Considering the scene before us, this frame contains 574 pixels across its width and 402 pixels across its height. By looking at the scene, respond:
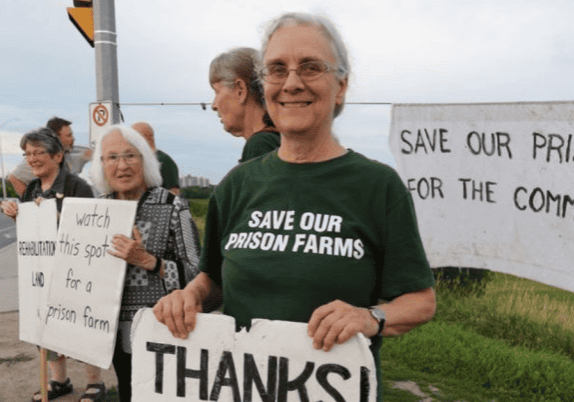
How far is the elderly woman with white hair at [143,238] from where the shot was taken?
107 inches

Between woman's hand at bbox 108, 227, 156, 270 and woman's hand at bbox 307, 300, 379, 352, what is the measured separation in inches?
63.2

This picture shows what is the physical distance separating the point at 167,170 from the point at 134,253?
2190 mm

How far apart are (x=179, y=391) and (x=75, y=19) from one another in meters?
6.41

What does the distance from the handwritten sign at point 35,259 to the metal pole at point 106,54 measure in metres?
2.72

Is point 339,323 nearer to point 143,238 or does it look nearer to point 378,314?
point 378,314

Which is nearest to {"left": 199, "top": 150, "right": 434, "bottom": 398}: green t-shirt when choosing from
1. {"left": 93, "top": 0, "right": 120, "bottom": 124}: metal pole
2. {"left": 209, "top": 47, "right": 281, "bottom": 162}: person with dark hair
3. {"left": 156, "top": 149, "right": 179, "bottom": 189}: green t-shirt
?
{"left": 209, "top": 47, "right": 281, "bottom": 162}: person with dark hair

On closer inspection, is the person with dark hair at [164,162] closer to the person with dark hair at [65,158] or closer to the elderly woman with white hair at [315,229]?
the person with dark hair at [65,158]

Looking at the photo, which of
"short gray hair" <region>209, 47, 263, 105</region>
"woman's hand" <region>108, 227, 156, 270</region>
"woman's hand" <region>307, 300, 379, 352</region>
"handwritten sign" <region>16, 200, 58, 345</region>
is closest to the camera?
"woman's hand" <region>307, 300, 379, 352</region>

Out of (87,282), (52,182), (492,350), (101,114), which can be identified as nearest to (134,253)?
(87,282)

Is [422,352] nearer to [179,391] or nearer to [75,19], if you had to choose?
[179,391]

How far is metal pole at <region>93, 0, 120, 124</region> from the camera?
20.8ft

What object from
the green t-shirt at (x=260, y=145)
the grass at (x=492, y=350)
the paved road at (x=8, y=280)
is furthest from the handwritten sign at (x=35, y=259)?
the paved road at (x=8, y=280)

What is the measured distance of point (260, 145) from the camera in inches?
82.5

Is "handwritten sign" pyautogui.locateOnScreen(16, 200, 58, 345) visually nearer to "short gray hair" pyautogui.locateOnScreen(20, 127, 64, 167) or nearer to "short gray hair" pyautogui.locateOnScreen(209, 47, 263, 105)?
"short gray hair" pyautogui.locateOnScreen(20, 127, 64, 167)
